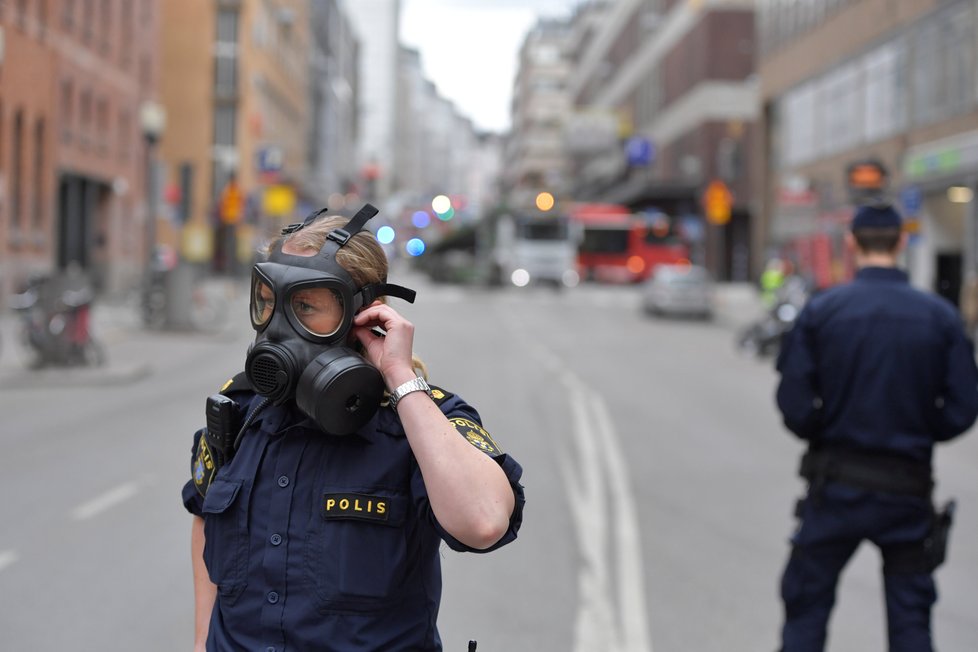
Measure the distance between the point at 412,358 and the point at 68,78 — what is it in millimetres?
34138

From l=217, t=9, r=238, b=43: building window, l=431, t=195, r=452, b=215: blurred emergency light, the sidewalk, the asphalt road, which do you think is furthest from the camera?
l=217, t=9, r=238, b=43: building window

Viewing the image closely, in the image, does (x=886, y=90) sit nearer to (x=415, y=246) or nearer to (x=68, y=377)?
(x=68, y=377)

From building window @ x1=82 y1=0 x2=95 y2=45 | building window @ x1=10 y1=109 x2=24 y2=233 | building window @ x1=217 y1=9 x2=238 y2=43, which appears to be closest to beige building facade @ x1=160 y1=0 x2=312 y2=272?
building window @ x1=217 y1=9 x2=238 y2=43

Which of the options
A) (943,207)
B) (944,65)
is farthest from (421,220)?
(943,207)

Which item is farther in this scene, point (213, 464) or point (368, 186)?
point (368, 186)

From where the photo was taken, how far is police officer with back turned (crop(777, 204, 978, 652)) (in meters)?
4.41

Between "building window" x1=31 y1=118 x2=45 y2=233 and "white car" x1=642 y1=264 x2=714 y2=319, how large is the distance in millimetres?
17637

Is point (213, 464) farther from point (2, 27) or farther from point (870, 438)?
point (2, 27)

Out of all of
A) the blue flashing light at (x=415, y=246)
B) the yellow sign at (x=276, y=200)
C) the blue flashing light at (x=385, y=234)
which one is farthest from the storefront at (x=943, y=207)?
the yellow sign at (x=276, y=200)

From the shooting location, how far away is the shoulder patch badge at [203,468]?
2.69 metres

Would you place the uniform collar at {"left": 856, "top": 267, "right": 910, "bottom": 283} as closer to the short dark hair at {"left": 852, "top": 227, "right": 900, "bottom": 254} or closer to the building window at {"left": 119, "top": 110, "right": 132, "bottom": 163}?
the short dark hair at {"left": 852, "top": 227, "right": 900, "bottom": 254}

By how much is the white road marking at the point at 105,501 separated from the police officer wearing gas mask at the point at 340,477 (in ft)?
21.5

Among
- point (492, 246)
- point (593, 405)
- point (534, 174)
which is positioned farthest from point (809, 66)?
point (534, 174)

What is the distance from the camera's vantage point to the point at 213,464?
8.82 feet
